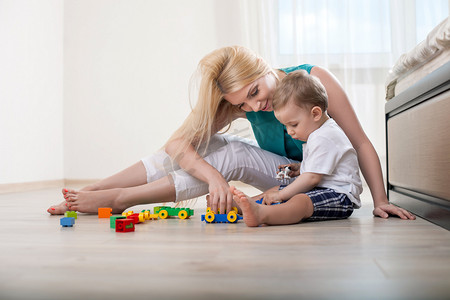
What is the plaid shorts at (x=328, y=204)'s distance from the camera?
1276mm

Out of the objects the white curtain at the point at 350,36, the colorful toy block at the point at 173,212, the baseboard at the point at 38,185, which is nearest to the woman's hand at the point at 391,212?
the colorful toy block at the point at 173,212

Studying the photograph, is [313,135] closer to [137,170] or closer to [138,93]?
[137,170]

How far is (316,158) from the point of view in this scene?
1.29 meters

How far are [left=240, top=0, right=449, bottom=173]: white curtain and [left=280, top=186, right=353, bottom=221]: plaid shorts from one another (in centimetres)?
204

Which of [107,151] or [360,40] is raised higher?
[360,40]

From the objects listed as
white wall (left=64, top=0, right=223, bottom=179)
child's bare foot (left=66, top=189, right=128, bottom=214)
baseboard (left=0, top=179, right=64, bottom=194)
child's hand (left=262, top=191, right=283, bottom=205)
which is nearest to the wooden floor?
child's hand (left=262, top=191, right=283, bottom=205)

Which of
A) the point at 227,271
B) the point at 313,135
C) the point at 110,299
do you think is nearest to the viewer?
the point at 110,299

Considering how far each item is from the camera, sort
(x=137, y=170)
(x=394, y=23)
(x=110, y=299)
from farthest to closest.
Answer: (x=394, y=23) → (x=137, y=170) → (x=110, y=299)

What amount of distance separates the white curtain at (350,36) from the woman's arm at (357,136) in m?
1.83

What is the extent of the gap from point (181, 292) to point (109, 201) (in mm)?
920

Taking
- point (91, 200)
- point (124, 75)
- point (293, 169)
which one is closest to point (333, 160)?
point (293, 169)

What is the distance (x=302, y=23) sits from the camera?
3.28 meters

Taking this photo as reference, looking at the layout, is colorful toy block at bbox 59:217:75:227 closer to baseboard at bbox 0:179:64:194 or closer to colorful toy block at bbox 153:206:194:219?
colorful toy block at bbox 153:206:194:219

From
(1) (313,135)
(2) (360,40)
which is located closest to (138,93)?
(2) (360,40)
